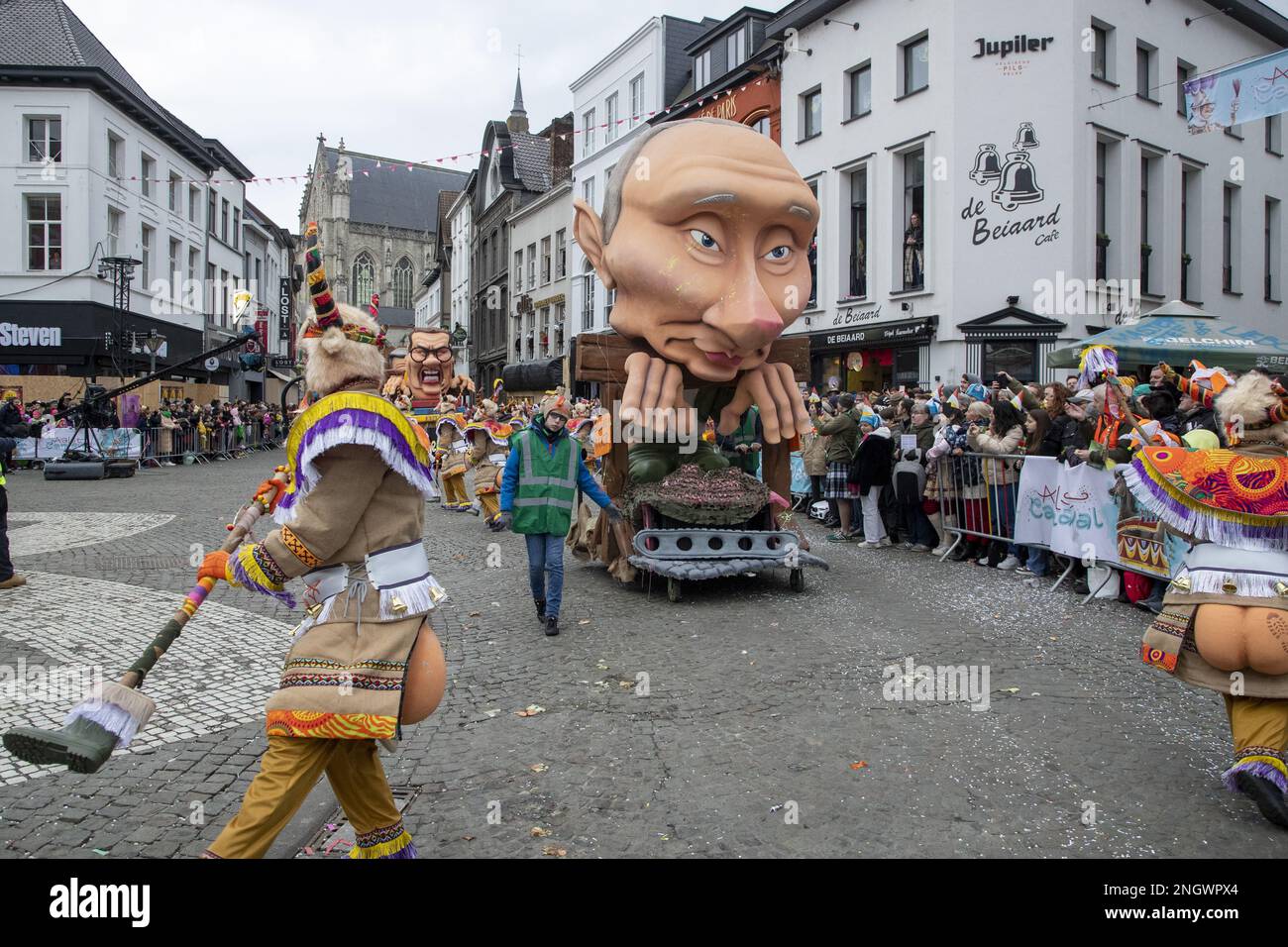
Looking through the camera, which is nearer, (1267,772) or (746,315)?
(1267,772)

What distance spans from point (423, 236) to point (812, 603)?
69.7 m

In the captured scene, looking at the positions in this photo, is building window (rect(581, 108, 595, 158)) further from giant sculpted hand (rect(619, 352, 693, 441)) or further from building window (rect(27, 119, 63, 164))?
giant sculpted hand (rect(619, 352, 693, 441))

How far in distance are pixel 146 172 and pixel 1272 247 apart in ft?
104

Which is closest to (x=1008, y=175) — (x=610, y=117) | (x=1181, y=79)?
(x=1181, y=79)

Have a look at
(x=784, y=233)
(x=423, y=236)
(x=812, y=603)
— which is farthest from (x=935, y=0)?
(x=423, y=236)

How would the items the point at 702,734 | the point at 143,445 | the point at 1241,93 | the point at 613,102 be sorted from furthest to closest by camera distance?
1. the point at 613,102
2. the point at 143,445
3. the point at 1241,93
4. the point at 702,734

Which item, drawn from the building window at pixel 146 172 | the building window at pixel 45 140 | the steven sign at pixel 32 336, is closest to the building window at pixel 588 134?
the building window at pixel 146 172

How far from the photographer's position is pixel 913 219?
1948 centimetres

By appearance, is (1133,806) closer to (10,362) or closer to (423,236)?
(10,362)

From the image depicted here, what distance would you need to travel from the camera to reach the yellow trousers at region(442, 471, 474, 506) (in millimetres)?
14242

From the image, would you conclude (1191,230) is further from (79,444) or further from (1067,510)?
(79,444)

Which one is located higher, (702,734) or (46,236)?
(46,236)

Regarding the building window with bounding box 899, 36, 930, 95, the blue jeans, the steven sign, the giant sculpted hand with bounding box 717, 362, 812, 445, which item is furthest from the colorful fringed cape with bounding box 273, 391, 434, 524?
the steven sign

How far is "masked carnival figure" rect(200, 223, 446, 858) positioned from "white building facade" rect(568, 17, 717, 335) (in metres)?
24.6
